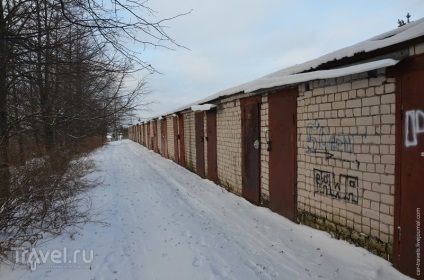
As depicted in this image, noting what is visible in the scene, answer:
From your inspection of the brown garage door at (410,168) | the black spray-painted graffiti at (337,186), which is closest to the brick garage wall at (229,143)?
the black spray-painted graffiti at (337,186)

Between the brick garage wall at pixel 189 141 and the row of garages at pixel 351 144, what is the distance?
5674 millimetres

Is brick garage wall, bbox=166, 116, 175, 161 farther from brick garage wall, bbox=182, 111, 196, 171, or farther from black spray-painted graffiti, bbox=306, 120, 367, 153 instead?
black spray-painted graffiti, bbox=306, 120, 367, 153

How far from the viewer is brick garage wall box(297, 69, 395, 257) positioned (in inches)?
141

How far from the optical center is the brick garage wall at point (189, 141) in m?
12.9

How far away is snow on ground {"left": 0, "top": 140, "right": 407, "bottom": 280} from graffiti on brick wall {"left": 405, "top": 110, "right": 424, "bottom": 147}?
1.49 metres

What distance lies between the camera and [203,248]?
4.32m

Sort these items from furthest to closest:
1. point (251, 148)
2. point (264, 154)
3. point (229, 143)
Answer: point (229, 143) → point (251, 148) → point (264, 154)

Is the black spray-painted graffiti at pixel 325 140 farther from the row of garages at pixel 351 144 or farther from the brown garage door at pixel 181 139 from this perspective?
the brown garage door at pixel 181 139

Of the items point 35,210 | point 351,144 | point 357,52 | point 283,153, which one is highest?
point 357,52

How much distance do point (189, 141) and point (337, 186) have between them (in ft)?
31.6

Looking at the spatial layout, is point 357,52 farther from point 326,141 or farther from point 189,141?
point 189,141

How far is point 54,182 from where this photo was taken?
5414 millimetres

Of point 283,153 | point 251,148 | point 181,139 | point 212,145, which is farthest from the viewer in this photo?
point 181,139

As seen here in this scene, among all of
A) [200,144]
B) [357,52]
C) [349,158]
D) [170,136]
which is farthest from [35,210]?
[170,136]
